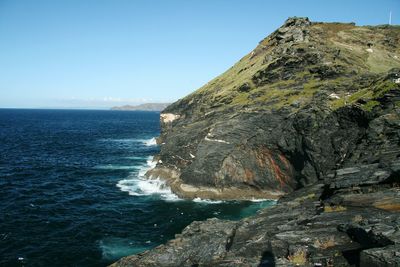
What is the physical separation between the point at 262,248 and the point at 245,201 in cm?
2708

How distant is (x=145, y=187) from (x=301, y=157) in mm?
24977

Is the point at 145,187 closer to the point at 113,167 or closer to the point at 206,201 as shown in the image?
the point at 206,201

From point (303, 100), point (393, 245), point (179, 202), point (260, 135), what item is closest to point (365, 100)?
point (303, 100)

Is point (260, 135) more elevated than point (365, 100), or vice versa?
point (365, 100)

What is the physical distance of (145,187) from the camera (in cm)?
5556

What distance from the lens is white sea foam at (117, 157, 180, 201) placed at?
51.7 metres

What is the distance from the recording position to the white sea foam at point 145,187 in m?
51.7

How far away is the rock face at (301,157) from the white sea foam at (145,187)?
174 cm

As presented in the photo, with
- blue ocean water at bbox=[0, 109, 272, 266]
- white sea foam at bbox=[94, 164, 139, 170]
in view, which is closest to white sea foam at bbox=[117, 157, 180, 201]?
blue ocean water at bbox=[0, 109, 272, 266]

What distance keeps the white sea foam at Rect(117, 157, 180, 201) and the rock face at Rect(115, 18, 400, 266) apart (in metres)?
1.74

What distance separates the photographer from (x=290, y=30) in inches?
3177

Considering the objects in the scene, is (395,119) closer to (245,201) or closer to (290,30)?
(245,201)

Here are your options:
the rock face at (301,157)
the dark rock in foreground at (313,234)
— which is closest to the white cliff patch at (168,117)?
the rock face at (301,157)

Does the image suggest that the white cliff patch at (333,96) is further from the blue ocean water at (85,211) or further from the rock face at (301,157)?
the blue ocean water at (85,211)
